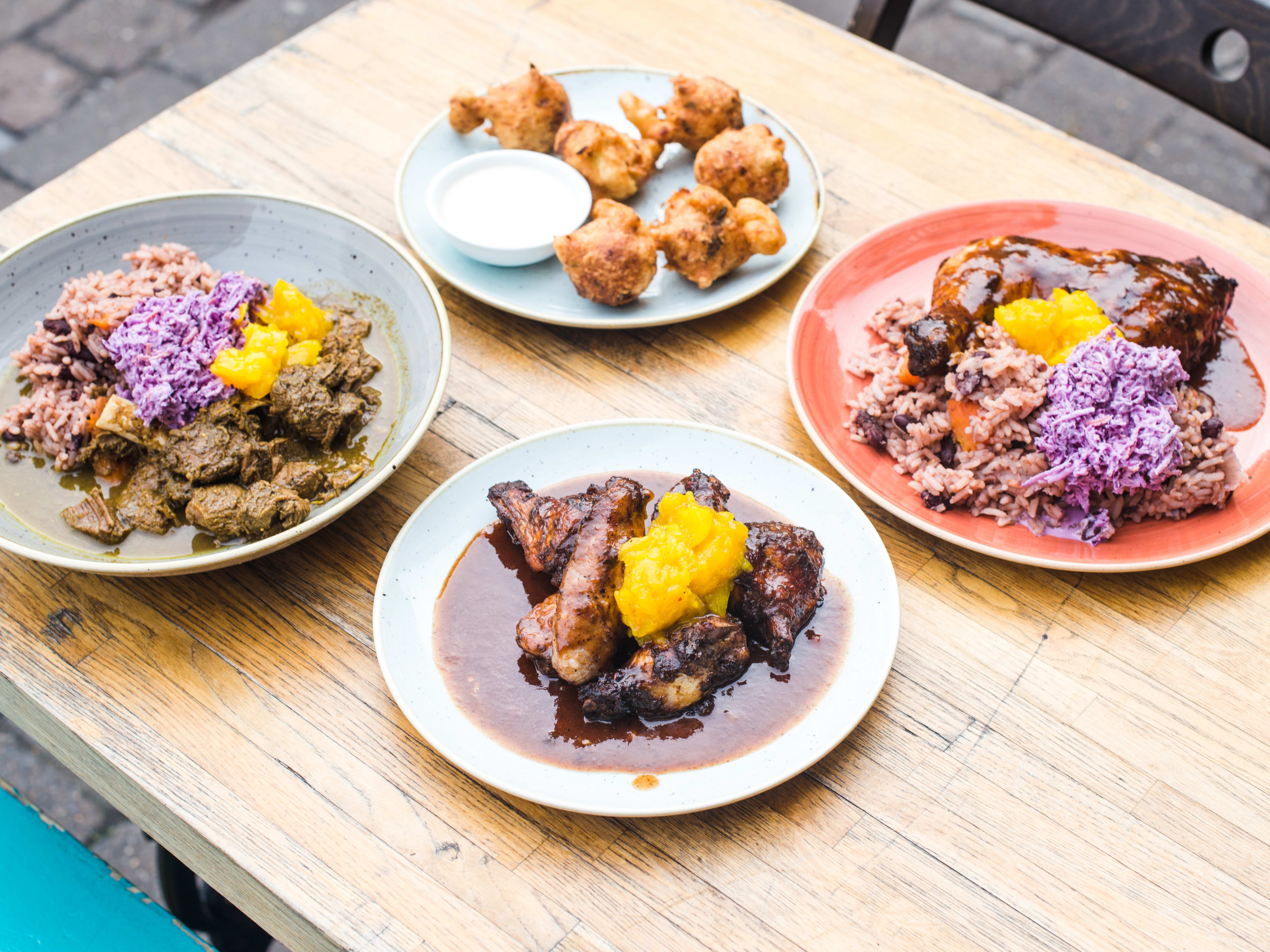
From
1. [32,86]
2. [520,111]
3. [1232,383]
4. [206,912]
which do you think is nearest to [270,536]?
[206,912]

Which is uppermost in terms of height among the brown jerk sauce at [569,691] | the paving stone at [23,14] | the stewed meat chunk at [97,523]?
the brown jerk sauce at [569,691]

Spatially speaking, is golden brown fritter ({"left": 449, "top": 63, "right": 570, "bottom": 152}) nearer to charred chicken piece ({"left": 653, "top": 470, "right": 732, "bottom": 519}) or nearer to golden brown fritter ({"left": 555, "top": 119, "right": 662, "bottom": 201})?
golden brown fritter ({"left": 555, "top": 119, "right": 662, "bottom": 201})

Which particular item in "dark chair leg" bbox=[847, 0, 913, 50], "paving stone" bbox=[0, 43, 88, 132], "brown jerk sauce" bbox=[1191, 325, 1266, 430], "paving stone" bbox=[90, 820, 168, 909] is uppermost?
"dark chair leg" bbox=[847, 0, 913, 50]

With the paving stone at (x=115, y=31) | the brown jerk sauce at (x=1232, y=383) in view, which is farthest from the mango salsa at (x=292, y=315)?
the paving stone at (x=115, y=31)

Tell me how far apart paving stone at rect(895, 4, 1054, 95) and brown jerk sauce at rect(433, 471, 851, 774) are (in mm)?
4847

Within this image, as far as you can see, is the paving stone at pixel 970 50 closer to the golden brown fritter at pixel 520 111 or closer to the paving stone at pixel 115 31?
the golden brown fritter at pixel 520 111

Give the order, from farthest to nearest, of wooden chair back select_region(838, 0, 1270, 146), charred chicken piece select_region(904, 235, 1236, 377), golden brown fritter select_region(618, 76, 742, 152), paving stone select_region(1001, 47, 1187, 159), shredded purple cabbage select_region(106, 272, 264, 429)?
paving stone select_region(1001, 47, 1187, 159), wooden chair back select_region(838, 0, 1270, 146), golden brown fritter select_region(618, 76, 742, 152), charred chicken piece select_region(904, 235, 1236, 377), shredded purple cabbage select_region(106, 272, 264, 429)

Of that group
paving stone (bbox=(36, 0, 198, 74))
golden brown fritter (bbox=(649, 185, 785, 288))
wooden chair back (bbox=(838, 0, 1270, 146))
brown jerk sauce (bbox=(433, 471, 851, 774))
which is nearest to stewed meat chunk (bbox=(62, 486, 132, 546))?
brown jerk sauce (bbox=(433, 471, 851, 774))

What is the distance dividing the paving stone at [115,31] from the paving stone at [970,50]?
472 centimetres

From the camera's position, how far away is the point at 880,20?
3916mm

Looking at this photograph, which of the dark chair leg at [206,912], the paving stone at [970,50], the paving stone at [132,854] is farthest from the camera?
the paving stone at [970,50]

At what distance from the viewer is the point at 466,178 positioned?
308 cm

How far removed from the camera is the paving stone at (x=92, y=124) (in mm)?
5250

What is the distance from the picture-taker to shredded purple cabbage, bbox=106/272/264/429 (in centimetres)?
227
